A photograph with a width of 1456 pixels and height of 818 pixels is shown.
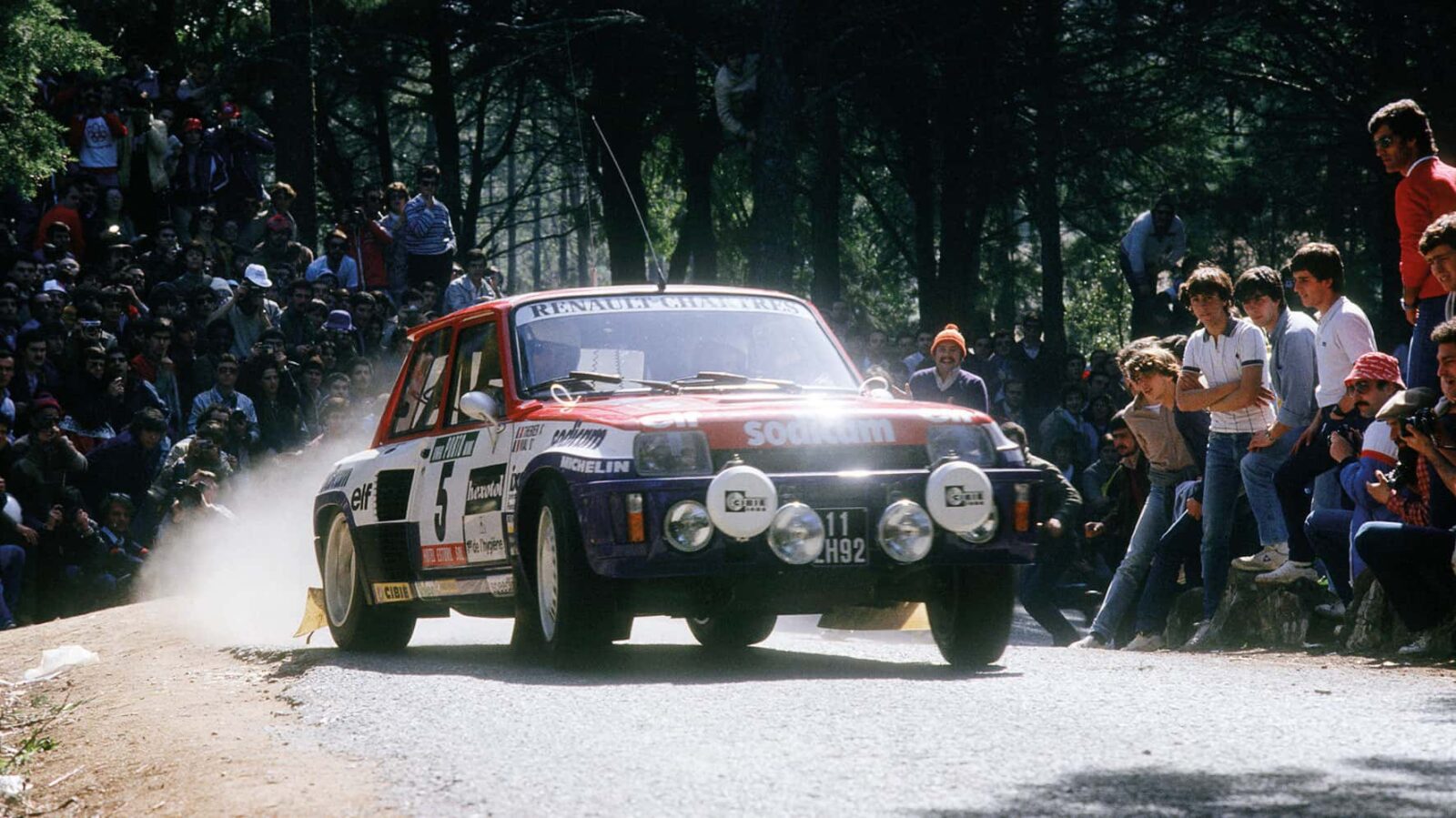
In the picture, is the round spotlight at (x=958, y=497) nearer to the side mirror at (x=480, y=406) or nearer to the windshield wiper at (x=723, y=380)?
the windshield wiper at (x=723, y=380)

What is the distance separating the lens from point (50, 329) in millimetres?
18219

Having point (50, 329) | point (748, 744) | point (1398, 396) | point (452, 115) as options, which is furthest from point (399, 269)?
point (748, 744)

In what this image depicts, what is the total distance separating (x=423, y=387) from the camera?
451 inches

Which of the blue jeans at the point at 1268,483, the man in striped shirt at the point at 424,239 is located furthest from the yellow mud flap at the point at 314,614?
the man in striped shirt at the point at 424,239

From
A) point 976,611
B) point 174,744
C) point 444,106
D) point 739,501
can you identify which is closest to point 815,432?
point 739,501

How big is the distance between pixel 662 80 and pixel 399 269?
7.77 m

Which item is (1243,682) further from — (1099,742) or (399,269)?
(399,269)

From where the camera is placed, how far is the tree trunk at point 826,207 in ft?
89.5

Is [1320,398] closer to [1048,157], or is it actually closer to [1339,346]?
[1339,346]

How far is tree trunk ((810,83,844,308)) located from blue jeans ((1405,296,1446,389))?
16.1m

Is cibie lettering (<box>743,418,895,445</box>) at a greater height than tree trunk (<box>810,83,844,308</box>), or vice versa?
tree trunk (<box>810,83,844,308</box>)

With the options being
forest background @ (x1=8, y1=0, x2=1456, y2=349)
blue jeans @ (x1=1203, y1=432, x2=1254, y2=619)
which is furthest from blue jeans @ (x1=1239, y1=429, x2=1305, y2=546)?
forest background @ (x1=8, y1=0, x2=1456, y2=349)

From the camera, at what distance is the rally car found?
860 cm

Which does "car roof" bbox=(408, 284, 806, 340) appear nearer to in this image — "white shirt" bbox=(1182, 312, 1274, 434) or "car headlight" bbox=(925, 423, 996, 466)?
"car headlight" bbox=(925, 423, 996, 466)
